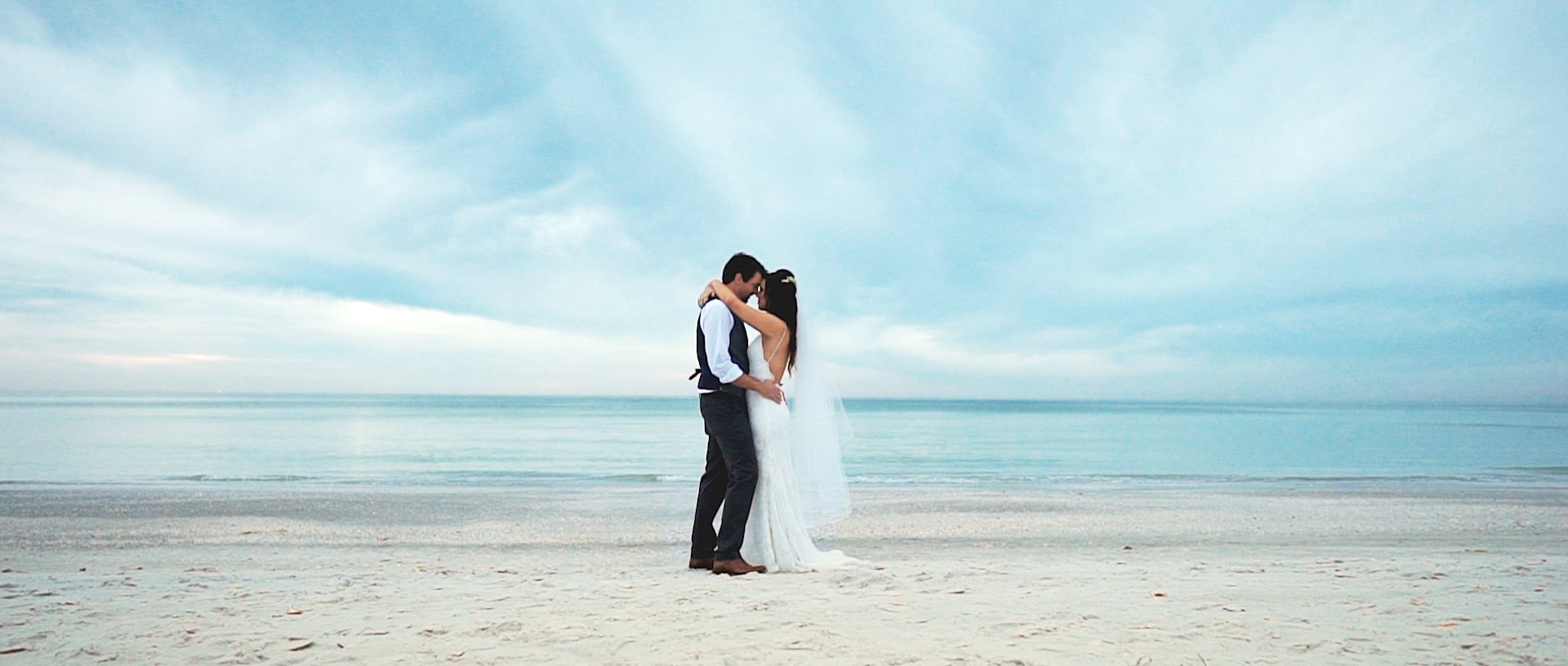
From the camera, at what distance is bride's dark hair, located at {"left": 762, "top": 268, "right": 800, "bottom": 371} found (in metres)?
6.50

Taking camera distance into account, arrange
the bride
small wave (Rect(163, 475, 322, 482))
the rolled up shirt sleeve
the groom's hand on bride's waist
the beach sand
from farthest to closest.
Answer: small wave (Rect(163, 475, 322, 482)), the bride, the groom's hand on bride's waist, the rolled up shirt sleeve, the beach sand

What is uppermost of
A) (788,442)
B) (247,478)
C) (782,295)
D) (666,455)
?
(782,295)

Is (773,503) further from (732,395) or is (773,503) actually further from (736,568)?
(732,395)

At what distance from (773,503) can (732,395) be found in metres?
0.83

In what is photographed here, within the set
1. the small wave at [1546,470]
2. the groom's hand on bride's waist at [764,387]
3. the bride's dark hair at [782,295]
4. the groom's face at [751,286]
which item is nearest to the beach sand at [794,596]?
the groom's hand on bride's waist at [764,387]

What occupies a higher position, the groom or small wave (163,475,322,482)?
the groom

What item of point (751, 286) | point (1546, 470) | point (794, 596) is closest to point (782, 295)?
point (751, 286)

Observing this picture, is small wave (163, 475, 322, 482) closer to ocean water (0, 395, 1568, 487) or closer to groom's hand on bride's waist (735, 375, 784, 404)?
ocean water (0, 395, 1568, 487)

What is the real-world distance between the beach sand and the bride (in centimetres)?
43

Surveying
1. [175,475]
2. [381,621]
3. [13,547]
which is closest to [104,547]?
[13,547]

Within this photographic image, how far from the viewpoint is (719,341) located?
20.5 ft

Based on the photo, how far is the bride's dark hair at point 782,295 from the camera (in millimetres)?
6496

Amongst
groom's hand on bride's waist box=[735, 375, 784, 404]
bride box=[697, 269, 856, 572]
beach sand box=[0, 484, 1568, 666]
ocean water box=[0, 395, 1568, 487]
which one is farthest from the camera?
ocean water box=[0, 395, 1568, 487]

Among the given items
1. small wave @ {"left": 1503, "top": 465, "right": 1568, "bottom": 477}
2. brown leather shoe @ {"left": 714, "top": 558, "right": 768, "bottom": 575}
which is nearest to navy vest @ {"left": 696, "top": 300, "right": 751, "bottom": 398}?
brown leather shoe @ {"left": 714, "top": 558, "right": 768, "bottom": 575}
